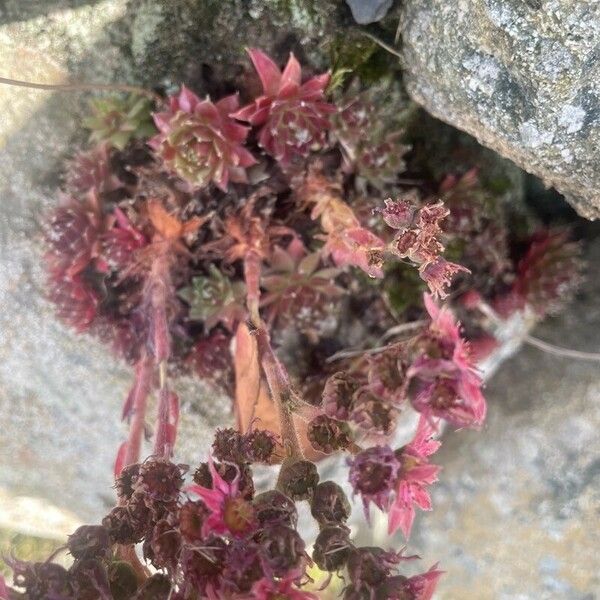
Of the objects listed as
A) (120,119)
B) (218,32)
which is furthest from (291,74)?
(120,119)

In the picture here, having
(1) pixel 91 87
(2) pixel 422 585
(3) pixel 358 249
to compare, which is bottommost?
(2) pixel 422 585

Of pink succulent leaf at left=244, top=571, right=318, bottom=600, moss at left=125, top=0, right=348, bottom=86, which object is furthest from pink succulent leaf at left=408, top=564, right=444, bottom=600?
moss at left=125, top=0, right=348, bottom=86

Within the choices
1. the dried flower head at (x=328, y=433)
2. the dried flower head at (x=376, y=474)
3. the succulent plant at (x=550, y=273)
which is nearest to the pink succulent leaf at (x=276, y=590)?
the dried flower head at (x=376, y=474)

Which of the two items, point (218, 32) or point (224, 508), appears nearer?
point (224, 508)

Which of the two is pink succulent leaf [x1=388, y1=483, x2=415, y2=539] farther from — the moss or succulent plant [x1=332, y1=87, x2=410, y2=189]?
the moss

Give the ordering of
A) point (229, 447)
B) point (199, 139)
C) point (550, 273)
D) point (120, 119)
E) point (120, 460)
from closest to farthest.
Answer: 1. point (229, 447)
2. point (120, 460)
3. point (199, 139)
4. point (120, 119)
5. point (550, 273)

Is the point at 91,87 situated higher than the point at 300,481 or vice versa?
the point at 91,87

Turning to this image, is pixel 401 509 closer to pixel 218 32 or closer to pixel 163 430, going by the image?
pixel 163 430

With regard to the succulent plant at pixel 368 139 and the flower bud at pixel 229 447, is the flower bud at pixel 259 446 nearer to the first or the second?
the flower bud at pixel 229 447

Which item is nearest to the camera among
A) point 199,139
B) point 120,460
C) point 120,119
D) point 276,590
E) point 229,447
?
point 276,590
